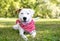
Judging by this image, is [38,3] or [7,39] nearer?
[7,39]

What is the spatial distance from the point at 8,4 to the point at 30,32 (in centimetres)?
1103

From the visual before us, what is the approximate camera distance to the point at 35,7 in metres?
17.8

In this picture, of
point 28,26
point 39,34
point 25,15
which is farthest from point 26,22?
point 39,34

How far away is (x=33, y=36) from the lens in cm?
595

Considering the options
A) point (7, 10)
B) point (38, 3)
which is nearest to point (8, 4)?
point (7, 10)

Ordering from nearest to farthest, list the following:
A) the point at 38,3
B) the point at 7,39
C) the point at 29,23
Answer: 1. the point at 7,39
2. the point at 29,23
3. the point at 38,3

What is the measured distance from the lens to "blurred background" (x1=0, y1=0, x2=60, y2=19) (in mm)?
17077

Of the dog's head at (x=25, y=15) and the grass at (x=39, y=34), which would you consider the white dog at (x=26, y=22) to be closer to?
the dog's head at (x=25, y=15)

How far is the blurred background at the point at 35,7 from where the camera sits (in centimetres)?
1708

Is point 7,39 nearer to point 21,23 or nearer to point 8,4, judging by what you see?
point 21,23

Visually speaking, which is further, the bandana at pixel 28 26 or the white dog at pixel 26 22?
the bandana at pixel 28 26

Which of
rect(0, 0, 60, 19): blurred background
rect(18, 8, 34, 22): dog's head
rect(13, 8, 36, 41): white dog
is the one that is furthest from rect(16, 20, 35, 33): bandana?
rect(0, 0, 60, 19): blurred background

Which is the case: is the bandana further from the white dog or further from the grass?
the grass

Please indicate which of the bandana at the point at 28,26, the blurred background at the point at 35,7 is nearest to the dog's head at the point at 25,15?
the bandana at the point at 28,26
